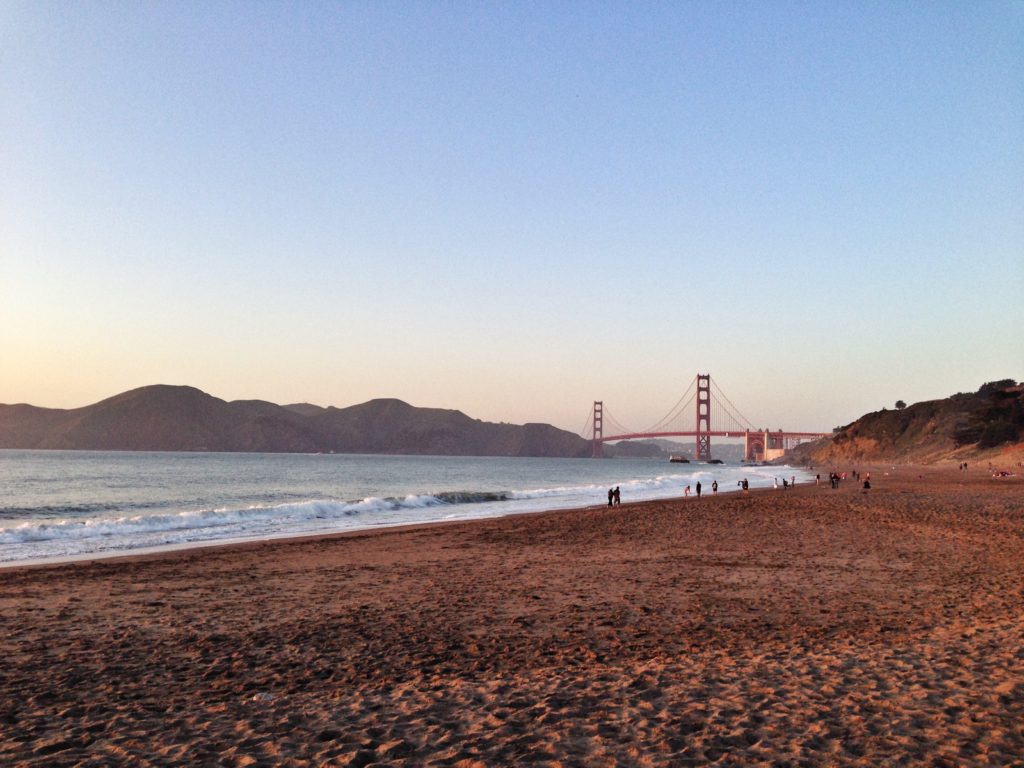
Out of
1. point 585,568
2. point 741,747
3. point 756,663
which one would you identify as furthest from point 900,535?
point 741,747

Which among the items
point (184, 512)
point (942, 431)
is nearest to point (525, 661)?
point (184, 512)

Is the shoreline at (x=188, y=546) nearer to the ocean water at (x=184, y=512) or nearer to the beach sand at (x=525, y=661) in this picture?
the ocean water at (x=184, y=512)

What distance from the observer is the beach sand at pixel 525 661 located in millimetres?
4406

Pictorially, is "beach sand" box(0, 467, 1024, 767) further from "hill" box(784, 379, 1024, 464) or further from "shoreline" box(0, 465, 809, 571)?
"hill" box(784, 379, 1024, 464)

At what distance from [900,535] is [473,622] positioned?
1272cm

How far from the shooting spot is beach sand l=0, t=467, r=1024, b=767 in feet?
14.5

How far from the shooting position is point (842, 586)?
9.95 m

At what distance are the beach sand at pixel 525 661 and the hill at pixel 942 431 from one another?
6575 cm

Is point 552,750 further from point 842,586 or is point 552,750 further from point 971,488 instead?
point 971,488

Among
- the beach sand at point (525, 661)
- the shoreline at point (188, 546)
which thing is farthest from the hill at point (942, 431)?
the beach sand at point (525, 661)

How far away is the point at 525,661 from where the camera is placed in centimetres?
643

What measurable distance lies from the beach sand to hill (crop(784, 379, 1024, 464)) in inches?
2589

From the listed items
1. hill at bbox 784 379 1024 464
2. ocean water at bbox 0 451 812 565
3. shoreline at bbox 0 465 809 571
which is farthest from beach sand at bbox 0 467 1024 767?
hill at bbox 784 379 1024 464

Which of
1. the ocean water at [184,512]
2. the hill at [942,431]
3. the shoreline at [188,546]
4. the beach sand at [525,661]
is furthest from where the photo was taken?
the hill at [942,431]
